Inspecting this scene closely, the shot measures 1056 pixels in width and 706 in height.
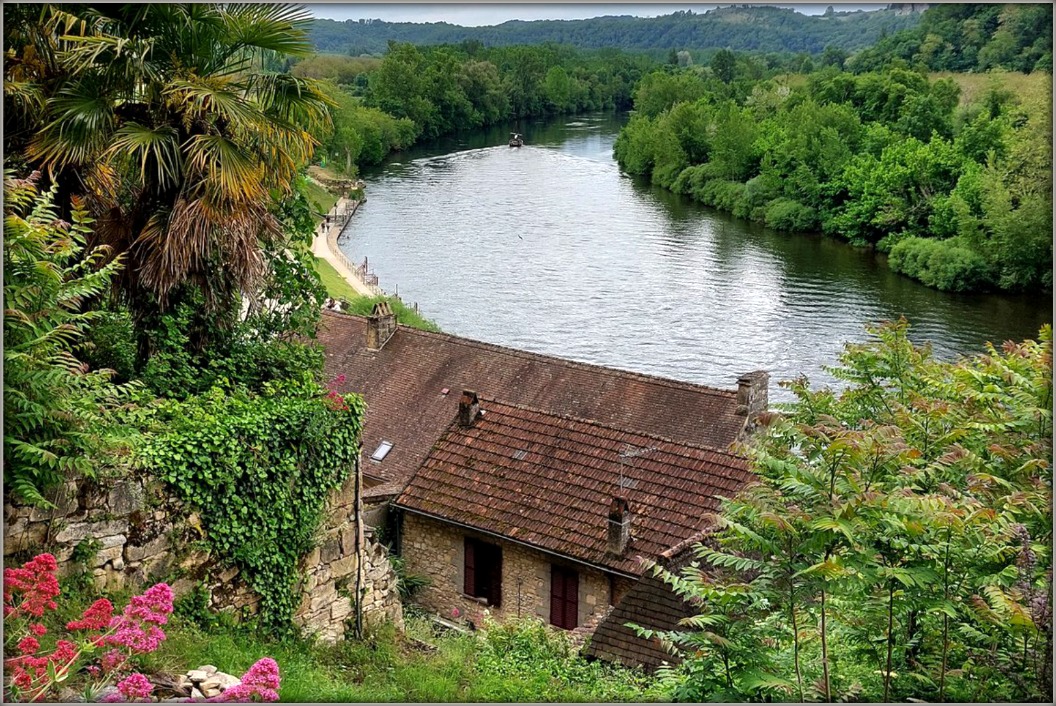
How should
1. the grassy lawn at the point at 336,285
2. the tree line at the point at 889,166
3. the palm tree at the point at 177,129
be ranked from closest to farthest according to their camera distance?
the palm tree at the point at 177,129 → the grassy lawn at the point at 336,285 → the tree line at the point at 889,166

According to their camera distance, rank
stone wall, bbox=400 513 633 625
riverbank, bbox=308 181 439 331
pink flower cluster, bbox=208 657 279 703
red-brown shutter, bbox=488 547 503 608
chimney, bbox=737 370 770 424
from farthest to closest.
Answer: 1. riverbank, bbox=308 181 439 331
2. chimney, bbox=737 370 770 424
3. red-brown shutter, bbox=488 547 503 608
4. stone wall, bbox=400 513 633 625
5. pink flower cluster, bbox=208 657 279 703

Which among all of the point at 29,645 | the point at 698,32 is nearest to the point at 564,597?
the point at 29,645

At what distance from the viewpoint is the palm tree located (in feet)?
34.5

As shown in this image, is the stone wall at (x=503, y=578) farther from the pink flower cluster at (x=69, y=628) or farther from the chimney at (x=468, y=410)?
the pink flower cluster at (x=69, y=628)

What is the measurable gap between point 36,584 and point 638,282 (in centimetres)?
4021

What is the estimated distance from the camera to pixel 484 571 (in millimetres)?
16203

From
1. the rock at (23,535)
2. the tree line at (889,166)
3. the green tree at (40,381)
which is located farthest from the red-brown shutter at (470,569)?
the tree line at (889,166)

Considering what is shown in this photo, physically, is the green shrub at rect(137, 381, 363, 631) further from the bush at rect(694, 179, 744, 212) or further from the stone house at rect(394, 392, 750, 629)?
the bush at rect(694, 179, 744, 212)

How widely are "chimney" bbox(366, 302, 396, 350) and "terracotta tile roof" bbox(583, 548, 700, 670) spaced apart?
499 inches

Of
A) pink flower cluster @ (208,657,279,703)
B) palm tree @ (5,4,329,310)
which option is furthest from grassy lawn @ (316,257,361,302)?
pink flower cluster @ (208,657,279,703)

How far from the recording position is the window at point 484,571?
1599cm

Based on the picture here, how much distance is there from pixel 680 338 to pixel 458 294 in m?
9.92

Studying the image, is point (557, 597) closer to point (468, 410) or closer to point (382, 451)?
point (468, 410)

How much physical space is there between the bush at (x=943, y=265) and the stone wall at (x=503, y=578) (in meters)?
35.1
